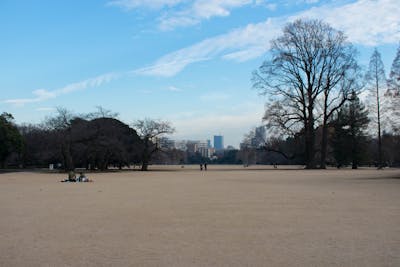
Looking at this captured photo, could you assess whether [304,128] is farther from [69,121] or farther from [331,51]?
[69,121]

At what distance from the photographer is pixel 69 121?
170 ft

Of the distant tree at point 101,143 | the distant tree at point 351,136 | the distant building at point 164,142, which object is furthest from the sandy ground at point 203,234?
the distant tree at point 351,136

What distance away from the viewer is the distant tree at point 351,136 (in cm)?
5794

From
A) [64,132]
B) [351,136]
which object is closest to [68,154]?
[64,132]

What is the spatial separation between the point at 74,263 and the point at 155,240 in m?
2.01

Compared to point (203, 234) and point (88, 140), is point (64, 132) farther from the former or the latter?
point (203, 234)

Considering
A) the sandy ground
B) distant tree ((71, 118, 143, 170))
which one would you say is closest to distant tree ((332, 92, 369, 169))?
distant tree ((71, 118, 143, 170))

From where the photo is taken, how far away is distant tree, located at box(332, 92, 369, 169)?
5794cm

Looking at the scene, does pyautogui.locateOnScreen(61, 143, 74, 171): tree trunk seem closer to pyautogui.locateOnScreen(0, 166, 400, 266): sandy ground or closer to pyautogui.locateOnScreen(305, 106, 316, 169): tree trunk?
pyautogui.locateOnScreen(305, 106, 316, 169): tree trunk

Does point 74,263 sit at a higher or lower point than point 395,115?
lower

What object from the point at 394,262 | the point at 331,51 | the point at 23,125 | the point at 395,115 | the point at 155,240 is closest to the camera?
the point at 394,262

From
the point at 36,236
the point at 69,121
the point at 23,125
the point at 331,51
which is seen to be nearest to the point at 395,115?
the point at 331,51

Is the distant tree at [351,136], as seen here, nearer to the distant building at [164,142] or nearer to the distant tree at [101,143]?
the distant building at [164,142]

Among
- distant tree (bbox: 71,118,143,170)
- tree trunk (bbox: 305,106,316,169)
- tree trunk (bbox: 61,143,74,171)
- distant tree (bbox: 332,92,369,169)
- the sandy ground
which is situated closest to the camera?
the sandy ground
